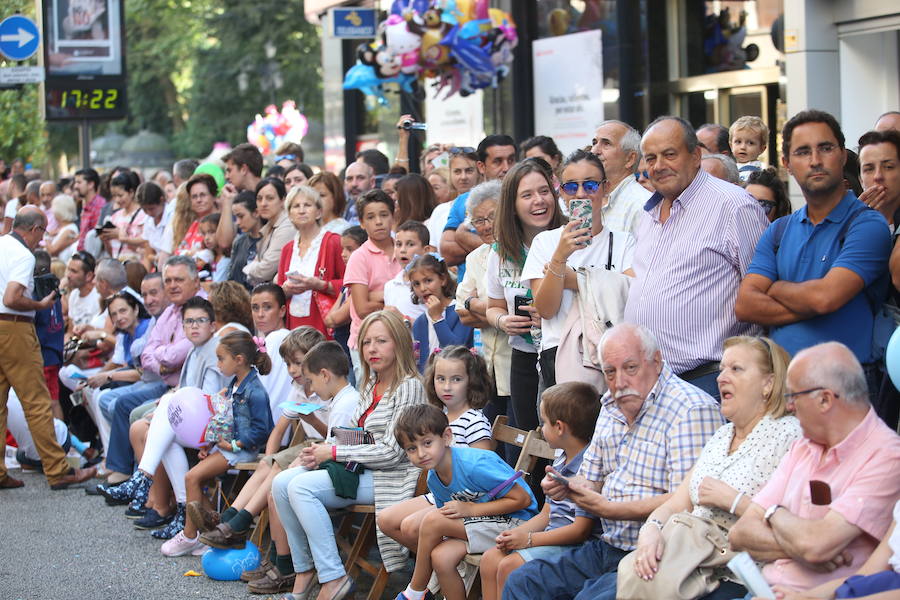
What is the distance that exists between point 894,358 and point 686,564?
3.41ft

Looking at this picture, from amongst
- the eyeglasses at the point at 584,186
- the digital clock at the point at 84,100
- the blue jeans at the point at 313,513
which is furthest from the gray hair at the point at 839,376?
the digital clock at the point at 84,100

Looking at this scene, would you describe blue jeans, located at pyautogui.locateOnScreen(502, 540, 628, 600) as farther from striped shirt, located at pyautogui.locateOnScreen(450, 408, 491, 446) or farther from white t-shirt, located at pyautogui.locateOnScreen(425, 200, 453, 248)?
white t-shirt, located at pyautogui.locateOnScreen(425, 200, 453, 248)

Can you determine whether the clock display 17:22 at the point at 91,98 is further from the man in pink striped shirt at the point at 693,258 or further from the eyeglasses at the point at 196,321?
the man in pink striped shirt at the point at 693,258

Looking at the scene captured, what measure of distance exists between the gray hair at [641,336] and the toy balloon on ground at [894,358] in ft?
2.82

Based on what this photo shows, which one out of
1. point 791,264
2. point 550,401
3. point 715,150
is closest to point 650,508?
point 550,401

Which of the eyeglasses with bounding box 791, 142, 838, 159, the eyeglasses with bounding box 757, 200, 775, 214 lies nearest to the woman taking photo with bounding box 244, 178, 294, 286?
the eyeglasses with bounding box 757, 200, 775, 214

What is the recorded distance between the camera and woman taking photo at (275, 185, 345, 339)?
875 cm

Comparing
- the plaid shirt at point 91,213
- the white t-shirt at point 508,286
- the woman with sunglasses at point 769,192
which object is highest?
the plaid shirt at point 91,213

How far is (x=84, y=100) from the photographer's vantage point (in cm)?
1585

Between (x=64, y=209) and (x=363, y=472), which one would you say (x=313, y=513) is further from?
(x=64, y=209)

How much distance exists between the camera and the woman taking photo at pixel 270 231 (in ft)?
31.4

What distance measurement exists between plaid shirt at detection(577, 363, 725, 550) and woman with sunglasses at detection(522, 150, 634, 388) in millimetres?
802

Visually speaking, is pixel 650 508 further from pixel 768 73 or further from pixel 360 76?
pixel 360 76

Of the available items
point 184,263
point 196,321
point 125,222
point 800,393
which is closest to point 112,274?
point 184,263
